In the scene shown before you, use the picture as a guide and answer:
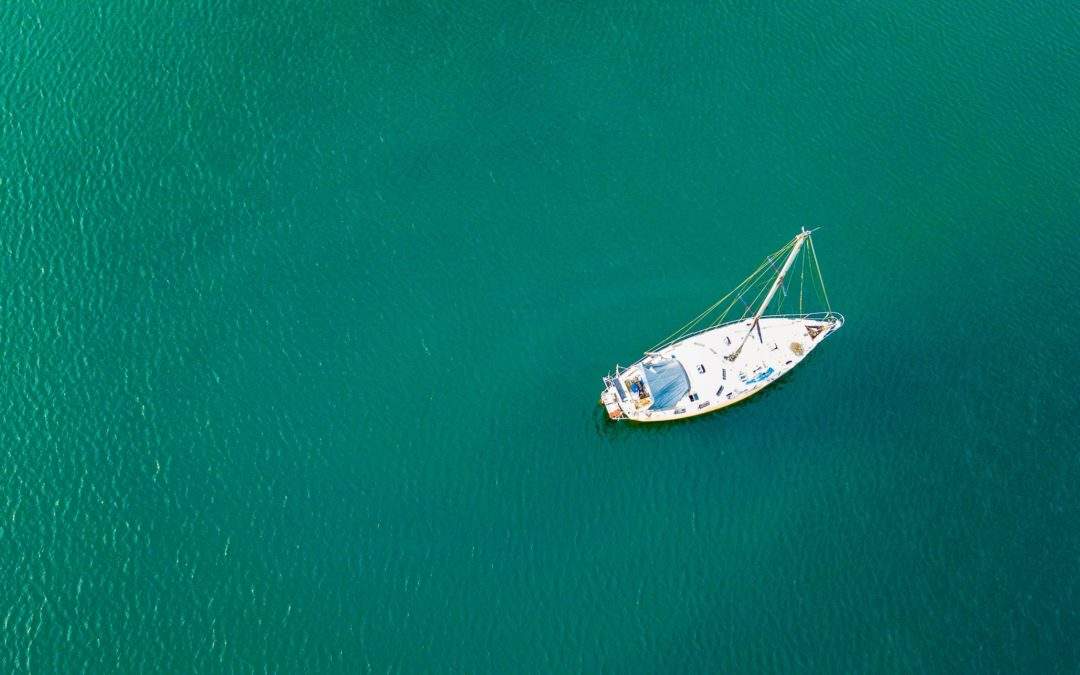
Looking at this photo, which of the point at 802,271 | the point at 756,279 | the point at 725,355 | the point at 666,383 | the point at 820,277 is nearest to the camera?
the point at 666,383

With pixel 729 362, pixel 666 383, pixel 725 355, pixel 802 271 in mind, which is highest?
pixel 802 271

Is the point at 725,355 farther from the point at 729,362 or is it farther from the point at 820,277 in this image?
the point at 820,277

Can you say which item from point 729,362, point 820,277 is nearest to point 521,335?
point 729,362

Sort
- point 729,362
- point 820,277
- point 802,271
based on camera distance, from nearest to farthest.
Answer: point 729,362 < point 820,277 < point 802,271

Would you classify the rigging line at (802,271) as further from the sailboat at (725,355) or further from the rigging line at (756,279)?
the rigging line at (756,279)

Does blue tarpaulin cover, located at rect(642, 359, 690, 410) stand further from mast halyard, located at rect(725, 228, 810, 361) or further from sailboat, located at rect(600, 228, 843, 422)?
mast halyard, located at rect(725, 228, 810, 361)

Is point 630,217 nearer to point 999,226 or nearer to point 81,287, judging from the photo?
point 999,226

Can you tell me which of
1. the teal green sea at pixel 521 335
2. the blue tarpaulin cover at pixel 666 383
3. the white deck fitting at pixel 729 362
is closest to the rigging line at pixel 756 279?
the white deck fitting at pixel 729 362
